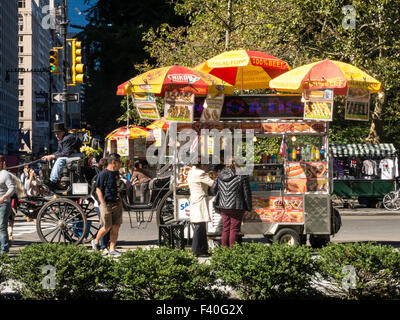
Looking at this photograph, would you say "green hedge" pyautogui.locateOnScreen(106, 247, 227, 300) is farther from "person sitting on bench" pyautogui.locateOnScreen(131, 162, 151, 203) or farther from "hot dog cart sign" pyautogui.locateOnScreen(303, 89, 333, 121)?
"person sitting on bench" pyautogui.locateOnScreen(131, 162, 151, 203)

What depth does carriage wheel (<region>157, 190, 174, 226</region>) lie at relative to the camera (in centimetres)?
1290

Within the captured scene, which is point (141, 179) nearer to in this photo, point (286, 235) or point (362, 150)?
point (286, 235)

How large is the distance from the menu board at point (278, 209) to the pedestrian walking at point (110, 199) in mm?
2499

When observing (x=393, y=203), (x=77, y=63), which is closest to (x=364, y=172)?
(x=393, y=203)

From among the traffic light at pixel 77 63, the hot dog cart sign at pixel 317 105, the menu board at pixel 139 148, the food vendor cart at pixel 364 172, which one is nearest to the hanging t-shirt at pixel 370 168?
the food vendor cart at pixel 364 172

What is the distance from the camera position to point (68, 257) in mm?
7641

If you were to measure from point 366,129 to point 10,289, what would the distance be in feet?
87.7

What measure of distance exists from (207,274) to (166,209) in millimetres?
5411

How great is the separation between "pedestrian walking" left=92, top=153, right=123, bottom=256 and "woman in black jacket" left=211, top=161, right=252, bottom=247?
188 centimetres

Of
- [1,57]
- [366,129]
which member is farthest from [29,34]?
[366,129]

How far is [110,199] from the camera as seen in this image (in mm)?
11914
